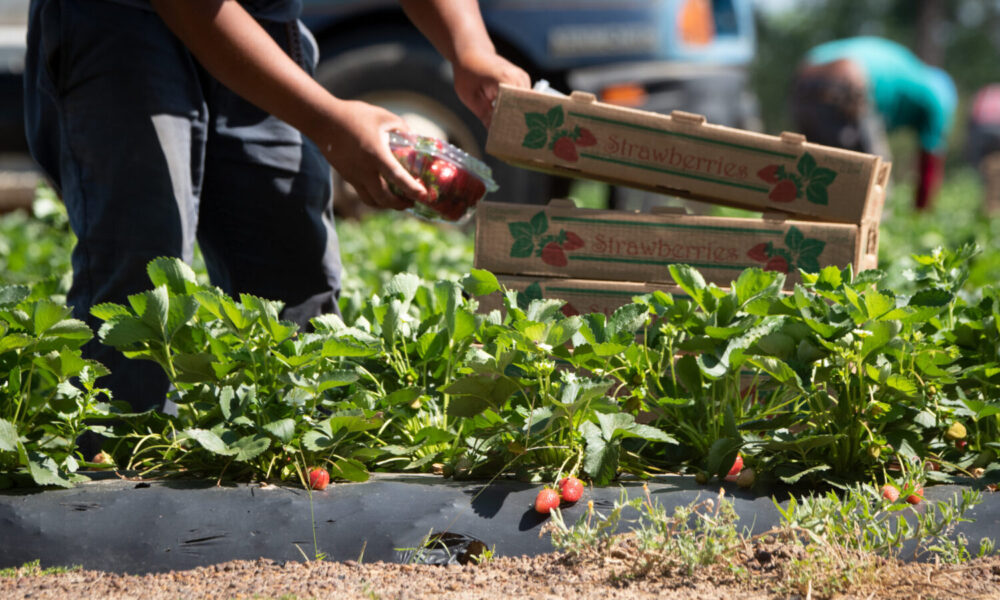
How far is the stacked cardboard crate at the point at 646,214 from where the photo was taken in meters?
2.38

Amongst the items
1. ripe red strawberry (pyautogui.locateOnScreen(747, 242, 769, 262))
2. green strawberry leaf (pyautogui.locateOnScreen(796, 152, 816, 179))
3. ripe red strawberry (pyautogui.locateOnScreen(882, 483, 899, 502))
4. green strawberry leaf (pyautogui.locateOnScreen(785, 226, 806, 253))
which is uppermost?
green strawberry leaf (pyautogui.locateOnScreen(796, 152, 816, 179))

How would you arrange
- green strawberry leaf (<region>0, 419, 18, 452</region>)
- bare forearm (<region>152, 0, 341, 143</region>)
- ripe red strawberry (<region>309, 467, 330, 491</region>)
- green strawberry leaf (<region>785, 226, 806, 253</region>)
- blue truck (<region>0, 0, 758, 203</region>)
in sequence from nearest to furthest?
green strawberry leaf (<region>0, 419, 18, 452</region>), ripe red strawberry (<region>309, 467, 330, 491</region>), bare forearm (<region>152, 0, 341, 143</region>), green strawberry leaf (<region>785, 226, 806, 253</region>), blue truck (<region>0, 0, 758, 203</region>)

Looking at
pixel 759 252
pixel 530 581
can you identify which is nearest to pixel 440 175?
pixel 759 252

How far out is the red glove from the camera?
28.3 feet

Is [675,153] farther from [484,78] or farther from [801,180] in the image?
[484,78]

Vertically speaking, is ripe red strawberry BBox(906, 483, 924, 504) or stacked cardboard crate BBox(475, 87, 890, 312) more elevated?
stacked cardboard crate BBox(475, 87, 890, 312)

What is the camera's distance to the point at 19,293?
183 cm

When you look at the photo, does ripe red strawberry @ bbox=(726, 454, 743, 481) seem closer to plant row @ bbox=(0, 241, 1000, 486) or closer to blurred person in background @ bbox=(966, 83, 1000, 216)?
plant row @ bbox=(0, 241, 1000, 486)

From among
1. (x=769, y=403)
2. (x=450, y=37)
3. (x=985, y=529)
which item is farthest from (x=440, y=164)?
(x=985, y=529)

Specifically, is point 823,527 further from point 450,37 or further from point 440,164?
point 450,37

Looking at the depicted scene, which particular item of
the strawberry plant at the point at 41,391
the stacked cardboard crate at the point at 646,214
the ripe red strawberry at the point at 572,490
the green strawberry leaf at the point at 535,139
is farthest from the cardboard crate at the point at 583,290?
the strawberry plant at the point at 41,391

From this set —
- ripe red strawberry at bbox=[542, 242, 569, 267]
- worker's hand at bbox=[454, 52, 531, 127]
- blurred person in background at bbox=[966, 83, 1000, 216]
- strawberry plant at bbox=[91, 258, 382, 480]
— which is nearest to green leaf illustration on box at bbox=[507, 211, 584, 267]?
ripe red strawberry at bbox=[542, 242, 569, 267]

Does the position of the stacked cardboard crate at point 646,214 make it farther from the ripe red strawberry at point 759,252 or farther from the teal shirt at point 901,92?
the teal shirt at point 901,92

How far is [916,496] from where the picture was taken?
5.73 feet
